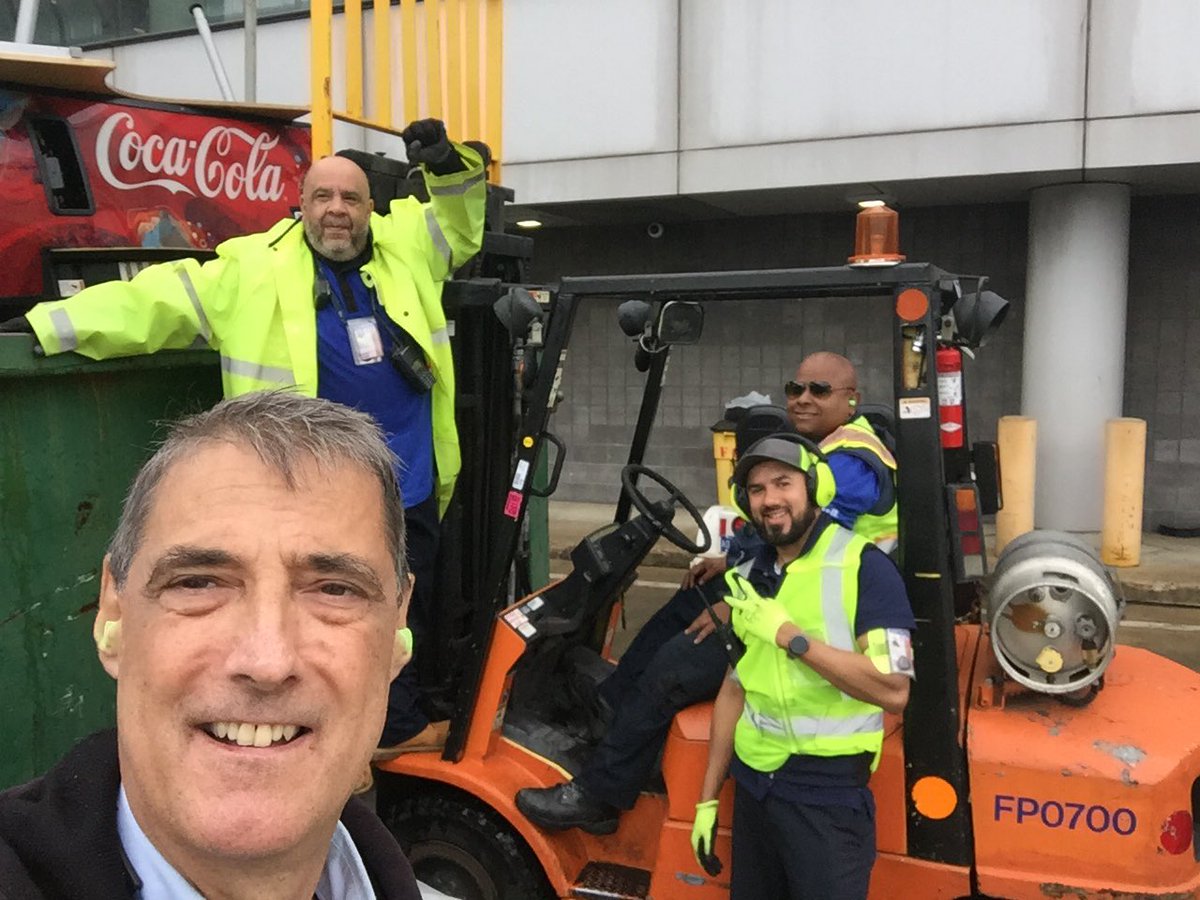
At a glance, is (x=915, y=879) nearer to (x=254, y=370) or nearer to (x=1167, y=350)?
(x=254, y=370)

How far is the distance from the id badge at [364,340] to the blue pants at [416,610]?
514mm

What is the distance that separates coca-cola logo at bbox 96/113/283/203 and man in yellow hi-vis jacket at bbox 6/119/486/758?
4.40ft

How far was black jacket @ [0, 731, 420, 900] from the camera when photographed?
101cm

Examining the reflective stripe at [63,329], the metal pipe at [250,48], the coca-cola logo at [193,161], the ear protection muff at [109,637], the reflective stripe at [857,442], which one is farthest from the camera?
the metal pipe at [250,48]

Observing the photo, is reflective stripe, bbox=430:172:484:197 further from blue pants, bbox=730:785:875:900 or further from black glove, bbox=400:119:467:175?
blue pants, bbox=730:785:875:900

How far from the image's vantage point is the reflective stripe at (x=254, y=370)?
119 inches

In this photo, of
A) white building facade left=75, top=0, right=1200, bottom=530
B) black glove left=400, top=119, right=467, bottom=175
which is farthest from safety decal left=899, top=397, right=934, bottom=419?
white building facade left=75, top=0, right=1200, bottom=530

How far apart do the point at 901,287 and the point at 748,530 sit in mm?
1124

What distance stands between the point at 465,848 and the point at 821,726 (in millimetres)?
1286

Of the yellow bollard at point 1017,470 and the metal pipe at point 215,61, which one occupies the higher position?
the metal pipe at point 215,61

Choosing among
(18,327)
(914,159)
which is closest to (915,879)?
(18,327)

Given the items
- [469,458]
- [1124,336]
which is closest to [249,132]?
[469,458]

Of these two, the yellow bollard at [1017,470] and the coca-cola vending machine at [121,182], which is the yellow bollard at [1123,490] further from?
the coca-cola vending machine at [121,182]

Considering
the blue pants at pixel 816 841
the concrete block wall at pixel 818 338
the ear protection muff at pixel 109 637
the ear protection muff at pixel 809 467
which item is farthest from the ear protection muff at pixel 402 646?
the concrete block wall at pixel 818 338
